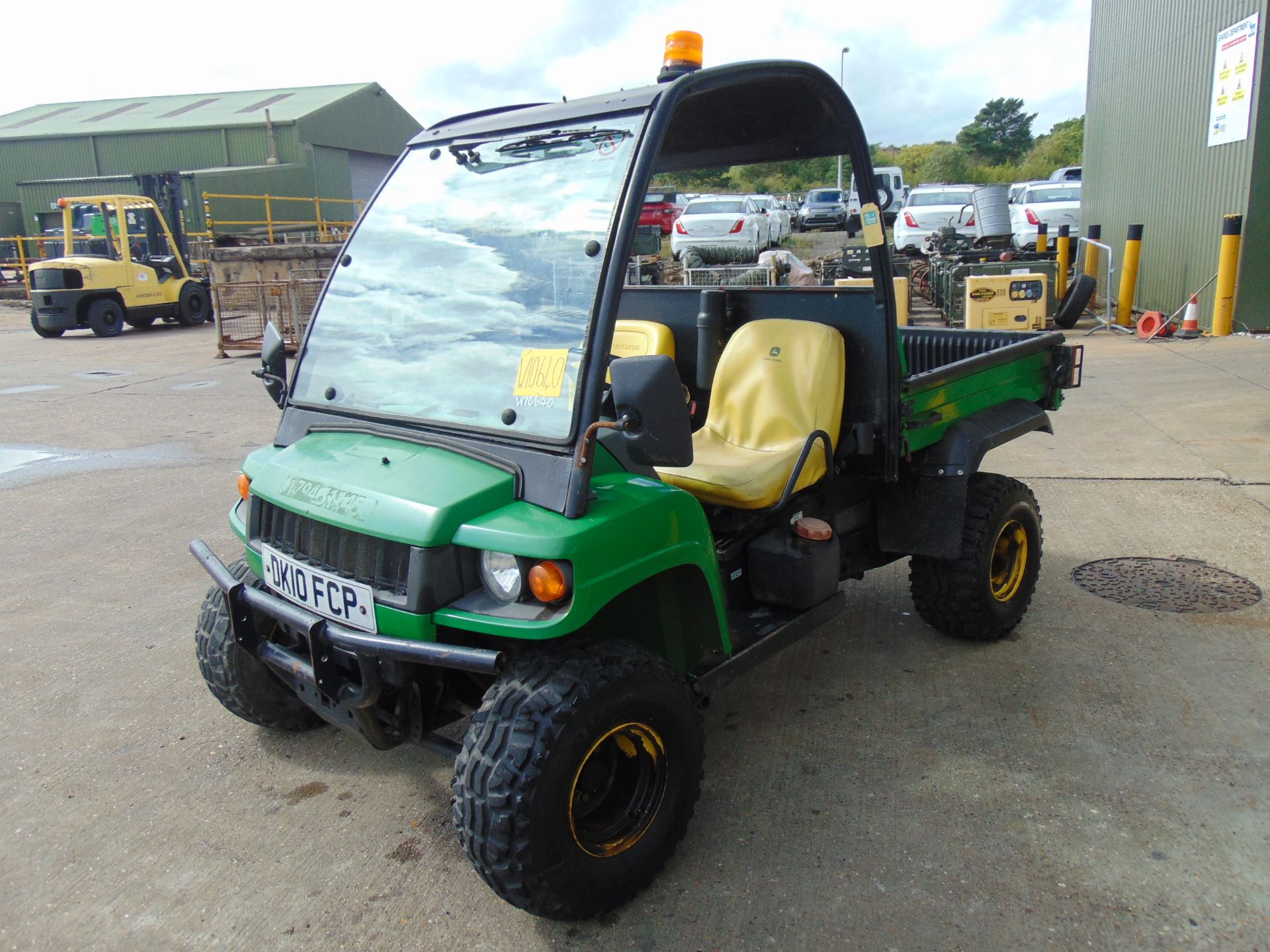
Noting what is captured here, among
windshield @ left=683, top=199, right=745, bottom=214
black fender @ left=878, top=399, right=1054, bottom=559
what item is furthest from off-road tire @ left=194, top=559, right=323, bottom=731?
windshield @ left=683, top=199, right=745, bottom=214

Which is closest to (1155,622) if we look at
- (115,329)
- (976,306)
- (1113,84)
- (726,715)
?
(726,715)

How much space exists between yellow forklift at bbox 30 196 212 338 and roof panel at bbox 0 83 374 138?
60.6ft

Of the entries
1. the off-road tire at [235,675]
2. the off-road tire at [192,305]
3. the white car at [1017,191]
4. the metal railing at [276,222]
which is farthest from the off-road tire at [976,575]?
the metal railing at [276,222]

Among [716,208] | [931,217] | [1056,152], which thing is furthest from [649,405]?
[1056,152]

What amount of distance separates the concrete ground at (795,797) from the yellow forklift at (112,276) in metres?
13.4

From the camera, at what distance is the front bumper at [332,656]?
2401mm

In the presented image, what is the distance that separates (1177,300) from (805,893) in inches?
505

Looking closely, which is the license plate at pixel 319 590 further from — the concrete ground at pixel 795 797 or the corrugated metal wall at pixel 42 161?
the corrugated metal wall at pixel 42 161

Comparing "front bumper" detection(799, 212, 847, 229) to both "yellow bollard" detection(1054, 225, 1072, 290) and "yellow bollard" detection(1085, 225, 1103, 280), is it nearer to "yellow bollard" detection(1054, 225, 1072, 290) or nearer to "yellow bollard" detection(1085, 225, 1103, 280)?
"yellow bollard" detection(1054, 225, 1072, 290)

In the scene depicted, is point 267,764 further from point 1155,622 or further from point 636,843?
point 1155,622

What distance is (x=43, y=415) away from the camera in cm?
997

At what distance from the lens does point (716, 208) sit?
21.2 m

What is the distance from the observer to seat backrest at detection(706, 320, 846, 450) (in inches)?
148

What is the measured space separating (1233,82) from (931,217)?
846cm
